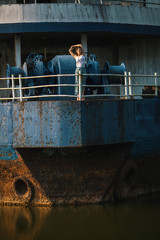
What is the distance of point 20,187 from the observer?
13500 millimetres

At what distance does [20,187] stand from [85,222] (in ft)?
8.15

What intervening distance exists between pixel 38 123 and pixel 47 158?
1.02 m

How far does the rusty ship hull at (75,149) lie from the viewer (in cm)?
1202

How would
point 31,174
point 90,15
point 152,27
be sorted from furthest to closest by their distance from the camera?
point 152,27
point 90,15
point 31,174

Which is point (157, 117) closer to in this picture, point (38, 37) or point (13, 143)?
point (13, 143)

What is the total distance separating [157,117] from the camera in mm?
→ 13836

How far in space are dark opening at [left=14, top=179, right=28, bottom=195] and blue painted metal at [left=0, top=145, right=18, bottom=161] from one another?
84 cm

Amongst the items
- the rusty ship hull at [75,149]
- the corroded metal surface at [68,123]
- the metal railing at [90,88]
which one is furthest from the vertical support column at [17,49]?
the corroded metal surface at [68,123]

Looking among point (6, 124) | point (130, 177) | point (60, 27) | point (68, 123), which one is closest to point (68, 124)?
point (68, 123)

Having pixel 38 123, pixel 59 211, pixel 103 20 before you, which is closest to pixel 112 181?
pixel 59 211

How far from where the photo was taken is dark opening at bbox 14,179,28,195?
13.4 metres

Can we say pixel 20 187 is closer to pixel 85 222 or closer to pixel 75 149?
pixel 75 149

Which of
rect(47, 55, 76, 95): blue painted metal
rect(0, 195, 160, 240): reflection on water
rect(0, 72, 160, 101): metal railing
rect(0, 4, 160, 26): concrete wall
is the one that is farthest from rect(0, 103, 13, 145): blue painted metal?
rect(0, 4, 160, 26): concrete wall

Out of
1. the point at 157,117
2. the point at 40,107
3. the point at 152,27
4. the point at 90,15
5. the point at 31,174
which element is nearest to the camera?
the point at 40,107
